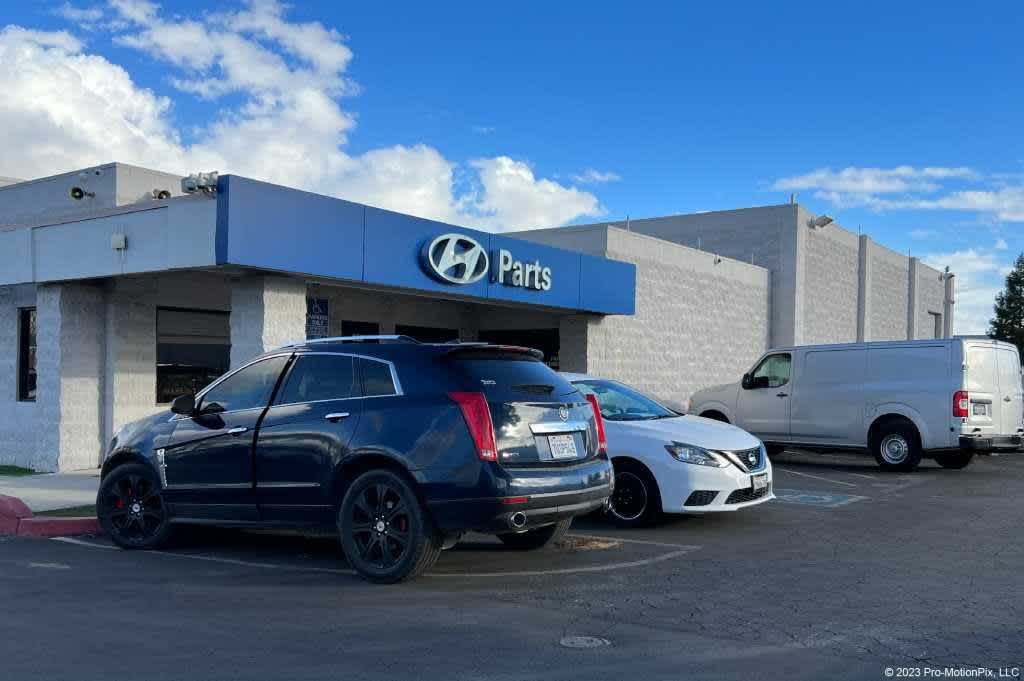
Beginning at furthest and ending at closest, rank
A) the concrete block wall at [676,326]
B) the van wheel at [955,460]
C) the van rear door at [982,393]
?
1. the concrete block wall at [676,326]
2. the van wheel at [955,460]
3. the van rear door at [982,393]

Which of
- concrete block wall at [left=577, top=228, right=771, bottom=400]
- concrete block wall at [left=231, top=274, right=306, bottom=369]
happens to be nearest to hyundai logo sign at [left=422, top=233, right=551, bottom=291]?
concrete block wall at [left=231, top=274, right=306, bottom=369]

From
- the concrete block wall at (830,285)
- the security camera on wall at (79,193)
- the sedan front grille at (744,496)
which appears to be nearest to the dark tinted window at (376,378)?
the sedan front grille at (744,496)

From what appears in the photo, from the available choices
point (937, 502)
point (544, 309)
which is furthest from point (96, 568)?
point (544, 309)

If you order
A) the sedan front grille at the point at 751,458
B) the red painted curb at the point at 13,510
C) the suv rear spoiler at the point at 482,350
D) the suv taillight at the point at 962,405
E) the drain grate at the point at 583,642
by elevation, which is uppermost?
the suv rear spoiler at the point at 482,350

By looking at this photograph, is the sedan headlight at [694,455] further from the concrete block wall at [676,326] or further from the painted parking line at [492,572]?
the concrete block wall at [676,326]

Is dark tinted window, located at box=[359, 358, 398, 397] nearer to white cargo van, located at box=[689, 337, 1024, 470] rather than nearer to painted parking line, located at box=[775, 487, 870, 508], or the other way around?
painted parking line, located at box=[775, 487, 870, 508]

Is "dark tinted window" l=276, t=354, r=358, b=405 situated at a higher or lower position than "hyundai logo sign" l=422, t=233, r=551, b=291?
lower

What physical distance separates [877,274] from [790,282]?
10737 mm

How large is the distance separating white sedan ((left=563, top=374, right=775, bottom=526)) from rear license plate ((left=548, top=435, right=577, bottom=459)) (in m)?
2.32

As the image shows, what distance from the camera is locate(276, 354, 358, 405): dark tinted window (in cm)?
763

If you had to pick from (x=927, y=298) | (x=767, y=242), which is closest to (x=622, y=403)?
(x=767, y=242)

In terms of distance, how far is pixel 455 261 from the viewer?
1557 cm

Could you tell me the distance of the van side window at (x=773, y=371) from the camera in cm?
1769

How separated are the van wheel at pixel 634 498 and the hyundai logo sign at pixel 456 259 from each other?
20.1 ft
